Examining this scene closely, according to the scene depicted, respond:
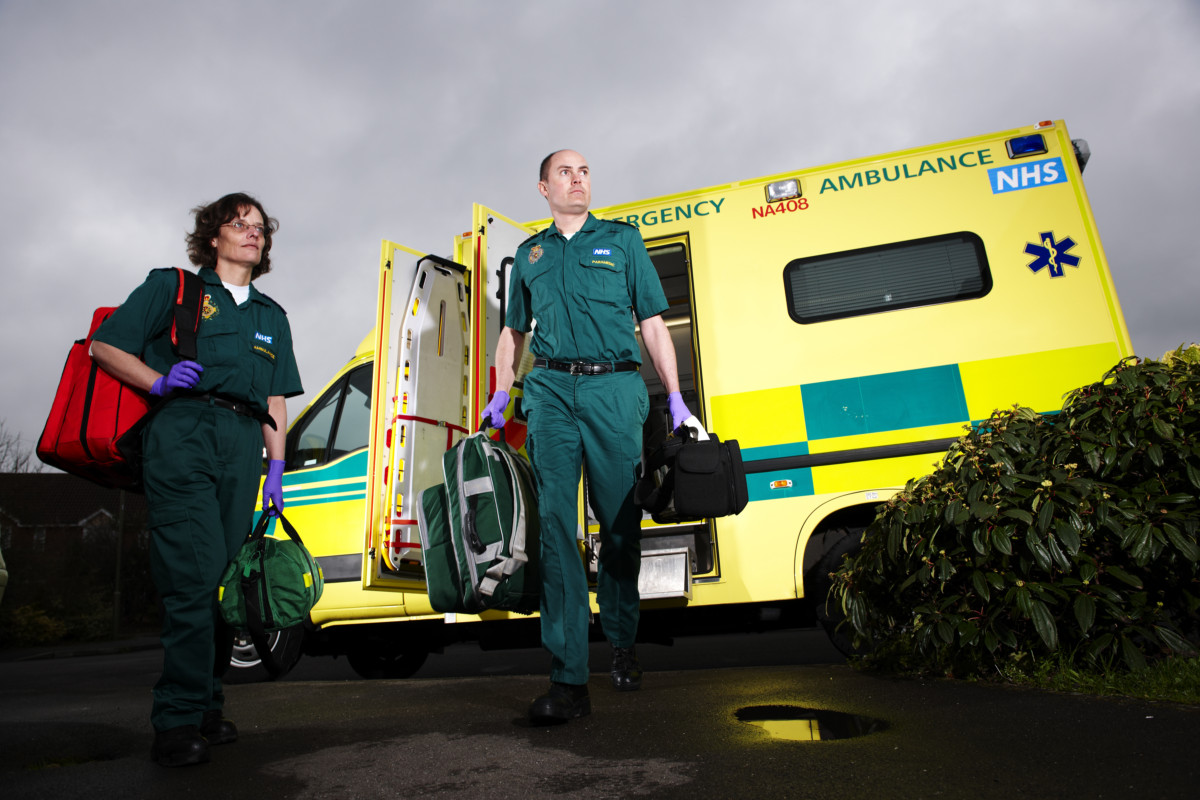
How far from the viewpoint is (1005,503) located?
8.05ft

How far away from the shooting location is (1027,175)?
3.80 meters

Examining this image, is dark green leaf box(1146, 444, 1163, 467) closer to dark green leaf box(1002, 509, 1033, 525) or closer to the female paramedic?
dark green leaf box(1002, 509, 1033, 525)

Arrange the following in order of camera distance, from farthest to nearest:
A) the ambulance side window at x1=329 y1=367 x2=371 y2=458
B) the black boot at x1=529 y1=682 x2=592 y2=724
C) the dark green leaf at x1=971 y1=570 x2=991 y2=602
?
the ambulance side window at x1=329 y1=367 x2=371 y2=458, the dark green leaf at x1=971 y1=570 x2=991 y2=602, the black boot at x1=529 y1=682 x2=592 y2=724

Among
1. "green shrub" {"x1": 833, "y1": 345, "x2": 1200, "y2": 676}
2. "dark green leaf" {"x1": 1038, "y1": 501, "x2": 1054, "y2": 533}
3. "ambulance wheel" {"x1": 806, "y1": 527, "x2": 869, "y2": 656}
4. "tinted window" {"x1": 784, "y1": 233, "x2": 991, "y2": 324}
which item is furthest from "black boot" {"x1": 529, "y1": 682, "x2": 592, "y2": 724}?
"tinted window" {"x1": 784, "y1": 233, "x2": 991, "y2": 324}

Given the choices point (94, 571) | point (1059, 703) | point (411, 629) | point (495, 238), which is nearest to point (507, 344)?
point (495, 238)

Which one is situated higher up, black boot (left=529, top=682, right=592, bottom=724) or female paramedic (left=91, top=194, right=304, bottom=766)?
female paramedic (left=91, top=194, right=304, bottom=766)

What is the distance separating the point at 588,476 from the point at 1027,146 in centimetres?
307

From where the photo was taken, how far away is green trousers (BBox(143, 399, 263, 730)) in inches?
80.9

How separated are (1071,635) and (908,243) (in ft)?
7.23

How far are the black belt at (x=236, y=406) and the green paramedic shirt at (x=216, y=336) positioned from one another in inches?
0.7

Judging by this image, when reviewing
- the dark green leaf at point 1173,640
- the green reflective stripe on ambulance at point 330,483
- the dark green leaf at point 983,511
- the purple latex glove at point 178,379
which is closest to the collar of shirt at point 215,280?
the purple latex glove at point 178,379

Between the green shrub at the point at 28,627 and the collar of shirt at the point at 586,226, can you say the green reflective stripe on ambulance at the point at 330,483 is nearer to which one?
the collar of shirt at the point at 586,226

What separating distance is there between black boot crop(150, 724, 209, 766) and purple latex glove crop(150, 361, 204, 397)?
3.17 feet

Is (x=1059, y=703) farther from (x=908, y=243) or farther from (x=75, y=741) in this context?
(x=75, y=741)
